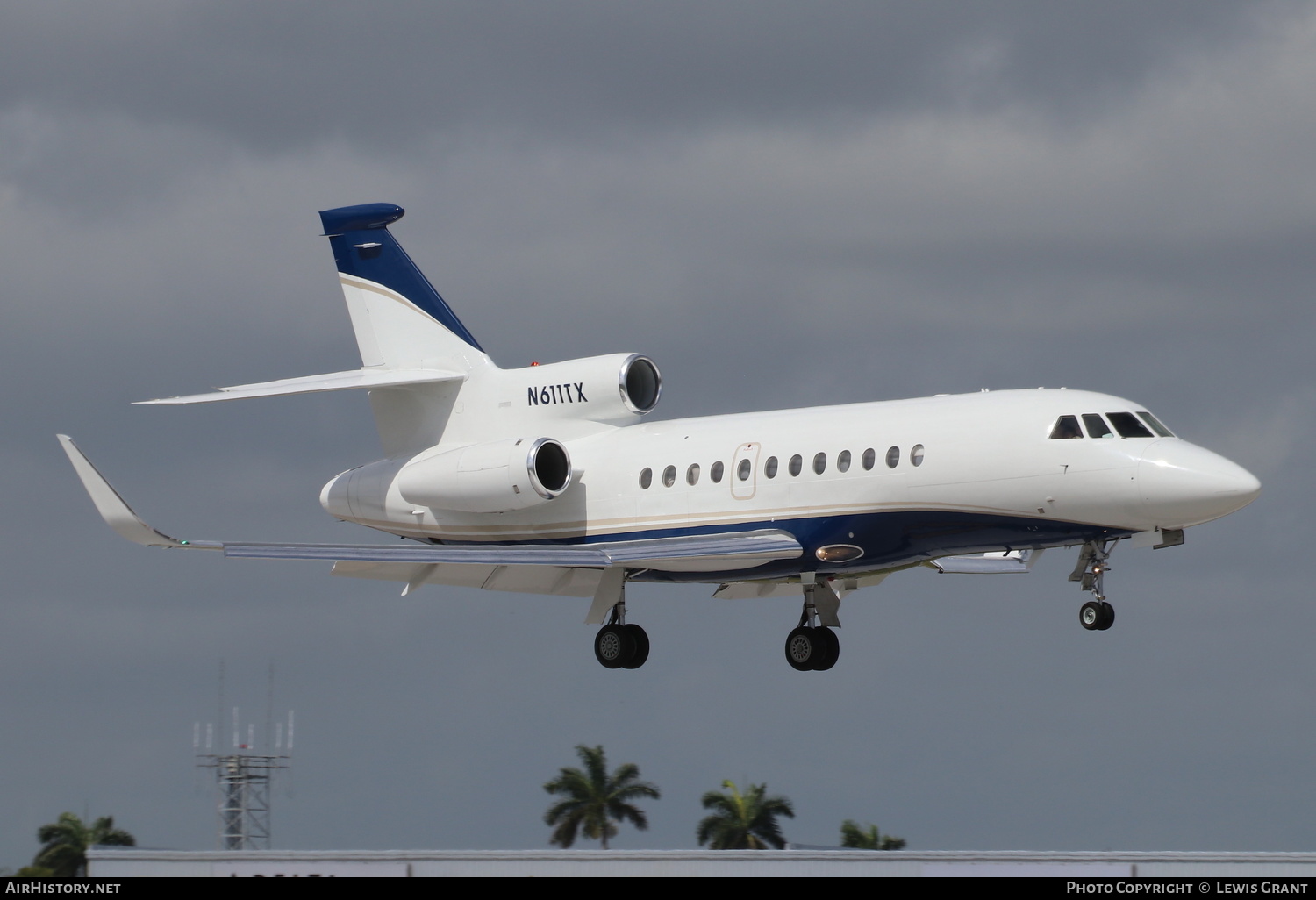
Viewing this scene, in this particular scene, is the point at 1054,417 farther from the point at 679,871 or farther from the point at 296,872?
the point at 296,872

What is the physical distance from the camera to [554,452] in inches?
1494

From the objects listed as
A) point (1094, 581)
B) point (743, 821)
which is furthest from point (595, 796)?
point (1094, 581)

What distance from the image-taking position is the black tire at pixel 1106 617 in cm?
3187

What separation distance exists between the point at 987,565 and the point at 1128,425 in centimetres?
715

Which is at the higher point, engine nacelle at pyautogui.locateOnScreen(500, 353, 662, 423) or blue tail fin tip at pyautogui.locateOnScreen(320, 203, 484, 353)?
blue tail fin tip at pyautogui.locateOnScreen(320, 203, 484, 353)

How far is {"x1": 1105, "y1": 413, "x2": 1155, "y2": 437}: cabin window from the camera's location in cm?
3222

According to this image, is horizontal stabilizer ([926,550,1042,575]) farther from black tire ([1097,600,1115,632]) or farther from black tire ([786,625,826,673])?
black tire ([1097,600,1115,632])

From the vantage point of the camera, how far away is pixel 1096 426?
3228 centimetres

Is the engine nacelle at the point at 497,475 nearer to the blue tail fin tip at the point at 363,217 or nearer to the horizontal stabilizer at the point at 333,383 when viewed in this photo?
the horizontal stabilizer at the point at 333,383

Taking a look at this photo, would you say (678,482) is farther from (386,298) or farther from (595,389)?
(386,298)

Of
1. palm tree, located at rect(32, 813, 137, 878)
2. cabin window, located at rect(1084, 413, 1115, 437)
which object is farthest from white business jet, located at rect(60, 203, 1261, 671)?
palm tree, located at rect(32, 813, 137, 878)

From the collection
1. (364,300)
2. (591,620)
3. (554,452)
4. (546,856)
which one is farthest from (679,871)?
(364,300)

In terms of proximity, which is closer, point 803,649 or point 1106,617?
point 1106,617

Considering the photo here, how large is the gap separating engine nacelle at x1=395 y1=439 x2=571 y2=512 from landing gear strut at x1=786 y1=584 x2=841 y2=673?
5.17 meters
